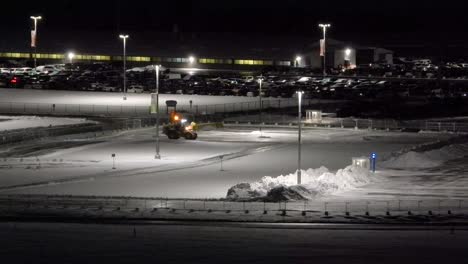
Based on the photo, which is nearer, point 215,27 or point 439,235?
point 439,235

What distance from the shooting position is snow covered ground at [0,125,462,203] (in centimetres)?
4206

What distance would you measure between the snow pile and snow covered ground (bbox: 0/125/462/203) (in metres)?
1.24

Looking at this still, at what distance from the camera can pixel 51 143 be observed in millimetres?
60062

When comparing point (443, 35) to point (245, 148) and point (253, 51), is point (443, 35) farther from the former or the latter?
point (245, 148)

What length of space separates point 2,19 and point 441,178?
13927 cm

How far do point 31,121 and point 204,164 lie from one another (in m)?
26.4

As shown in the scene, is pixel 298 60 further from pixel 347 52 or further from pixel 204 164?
pixel 204 164

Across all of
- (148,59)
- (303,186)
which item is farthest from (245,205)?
(148,59)

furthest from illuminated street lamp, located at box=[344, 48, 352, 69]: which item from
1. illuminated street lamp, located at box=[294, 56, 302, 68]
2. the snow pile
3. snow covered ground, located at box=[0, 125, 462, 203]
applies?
the snow pile

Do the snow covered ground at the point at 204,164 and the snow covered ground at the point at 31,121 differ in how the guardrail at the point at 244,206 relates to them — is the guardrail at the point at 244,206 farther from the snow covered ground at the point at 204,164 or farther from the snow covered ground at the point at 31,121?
the snow covered ground at the point at 31,121

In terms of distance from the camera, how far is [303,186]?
40156 mm

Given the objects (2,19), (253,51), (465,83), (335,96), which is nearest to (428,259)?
(335,96)

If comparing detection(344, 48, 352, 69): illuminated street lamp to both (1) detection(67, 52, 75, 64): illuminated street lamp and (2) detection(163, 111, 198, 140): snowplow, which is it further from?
(2) detection(163, 111, 198, 140): snowplow

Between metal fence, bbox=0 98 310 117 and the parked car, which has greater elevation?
the parked car
